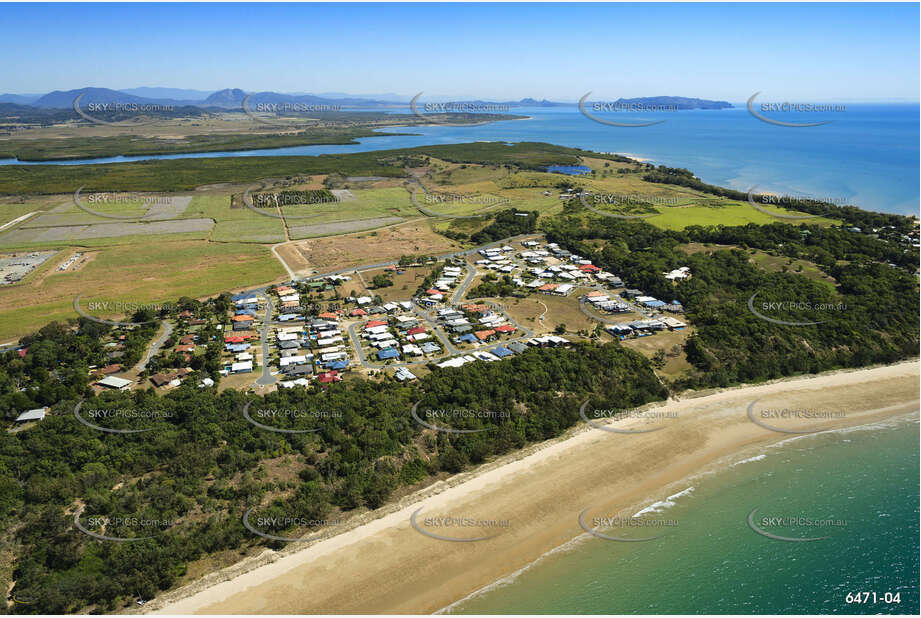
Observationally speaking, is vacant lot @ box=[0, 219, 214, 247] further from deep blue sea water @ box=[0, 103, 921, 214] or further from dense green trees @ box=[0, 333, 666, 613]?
deep blue sea water @ box=[0, 103, 921, 214]

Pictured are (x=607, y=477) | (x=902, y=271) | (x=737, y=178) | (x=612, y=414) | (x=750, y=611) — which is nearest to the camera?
(x=750, y=611)

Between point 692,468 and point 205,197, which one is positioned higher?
point 205,197

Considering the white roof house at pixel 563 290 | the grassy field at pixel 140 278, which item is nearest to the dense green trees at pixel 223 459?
the white roof house at pixel 563 290

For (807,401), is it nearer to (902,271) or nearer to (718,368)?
(718,368)

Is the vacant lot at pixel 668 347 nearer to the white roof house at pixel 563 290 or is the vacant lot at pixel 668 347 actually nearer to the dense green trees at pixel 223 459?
the dense green trees at pixel 223 459

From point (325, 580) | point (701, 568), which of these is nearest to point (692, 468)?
point (701, 568)

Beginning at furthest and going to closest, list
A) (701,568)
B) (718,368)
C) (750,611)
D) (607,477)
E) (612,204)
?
(612,204), (718,368), (607,477), (701,568), (750,611)
